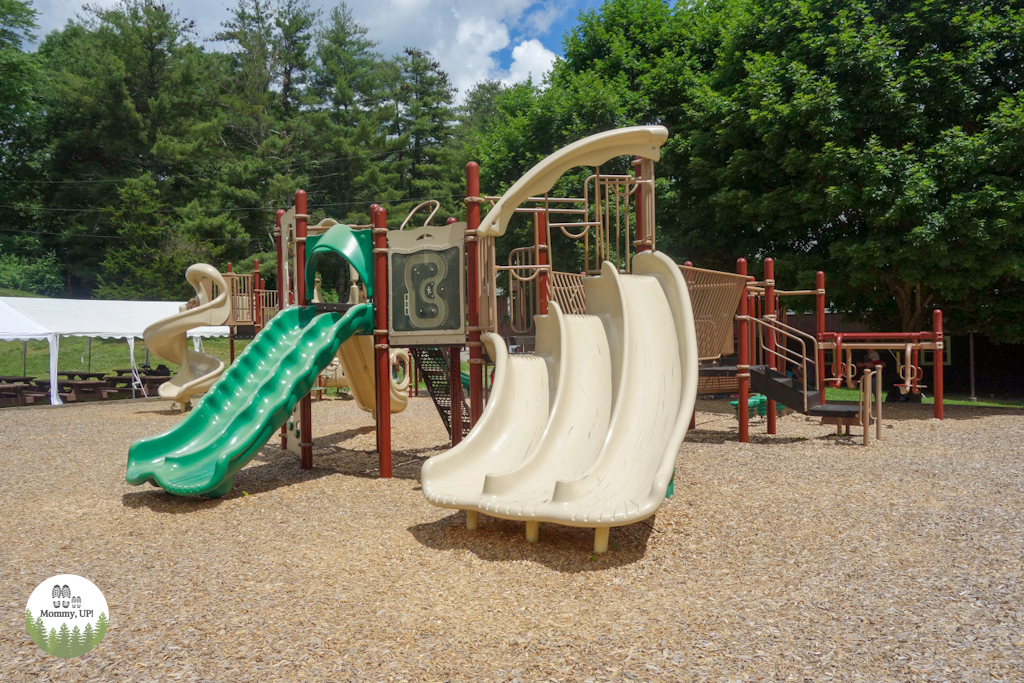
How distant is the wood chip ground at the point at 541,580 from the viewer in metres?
3.99

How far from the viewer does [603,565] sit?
5.51 meters

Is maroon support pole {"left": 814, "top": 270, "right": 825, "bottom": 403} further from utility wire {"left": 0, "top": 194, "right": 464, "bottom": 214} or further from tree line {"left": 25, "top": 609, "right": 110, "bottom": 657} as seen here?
utility wire {"left": 0, "top": 194, "right": 464, "bottom": 214}

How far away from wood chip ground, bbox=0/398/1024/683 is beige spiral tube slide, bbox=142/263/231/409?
871cm

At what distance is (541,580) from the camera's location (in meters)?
5.26

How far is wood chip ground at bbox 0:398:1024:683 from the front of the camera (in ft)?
13.1

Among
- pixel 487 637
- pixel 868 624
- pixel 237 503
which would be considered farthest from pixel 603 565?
pixel 237 503

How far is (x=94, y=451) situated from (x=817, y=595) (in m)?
10.7

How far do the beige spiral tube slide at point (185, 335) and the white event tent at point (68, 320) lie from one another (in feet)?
7.09

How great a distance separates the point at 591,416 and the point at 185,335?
559 inches

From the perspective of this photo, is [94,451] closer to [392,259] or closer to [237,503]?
[237,503]

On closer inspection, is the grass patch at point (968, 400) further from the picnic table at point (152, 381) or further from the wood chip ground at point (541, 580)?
the picnic table at point (152, 381)

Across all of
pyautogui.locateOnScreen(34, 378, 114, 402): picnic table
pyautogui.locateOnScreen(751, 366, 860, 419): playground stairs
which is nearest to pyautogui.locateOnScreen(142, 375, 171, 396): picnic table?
pyautogui.locateOnScreen(34, 378, 114, 402): picnic table

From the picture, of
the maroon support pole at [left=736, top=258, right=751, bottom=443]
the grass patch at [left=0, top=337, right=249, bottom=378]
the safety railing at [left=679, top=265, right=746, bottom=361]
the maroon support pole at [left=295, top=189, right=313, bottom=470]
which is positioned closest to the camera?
the maroon support pole at [left=295, top=189, right=313, bottom=470]

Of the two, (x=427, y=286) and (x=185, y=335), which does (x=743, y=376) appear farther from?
(x=185, y=335)
